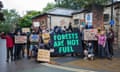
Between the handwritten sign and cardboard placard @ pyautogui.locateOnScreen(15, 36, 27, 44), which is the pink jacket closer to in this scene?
the handwritten sign

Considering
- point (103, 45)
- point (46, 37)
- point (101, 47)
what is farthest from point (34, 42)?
point (103, 45)

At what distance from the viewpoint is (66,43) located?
14.7 metres

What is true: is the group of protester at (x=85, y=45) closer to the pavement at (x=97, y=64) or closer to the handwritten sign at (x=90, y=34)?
the handwritten sign at (x=90, y=34)

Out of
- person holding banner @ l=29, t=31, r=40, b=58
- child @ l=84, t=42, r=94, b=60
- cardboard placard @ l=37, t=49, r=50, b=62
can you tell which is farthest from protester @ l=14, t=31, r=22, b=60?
child @ l=84, t=42, r=94, b=60

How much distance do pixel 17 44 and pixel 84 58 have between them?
4267 mm

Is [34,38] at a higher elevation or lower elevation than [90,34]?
lower

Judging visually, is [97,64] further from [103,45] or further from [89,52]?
[103,45]

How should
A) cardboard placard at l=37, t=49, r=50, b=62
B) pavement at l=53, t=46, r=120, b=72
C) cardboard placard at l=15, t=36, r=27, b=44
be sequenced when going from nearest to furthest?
pavement at l=53, t=46, r=120, b=72
cardboard placard at l=37, t=49, r=50, b=62
cardboard placard at l=15, t=36, r=27, b=44

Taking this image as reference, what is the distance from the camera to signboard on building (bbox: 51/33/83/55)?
47.9ft

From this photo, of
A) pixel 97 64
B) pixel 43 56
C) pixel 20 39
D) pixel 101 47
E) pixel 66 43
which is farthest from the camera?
pixel 66 43

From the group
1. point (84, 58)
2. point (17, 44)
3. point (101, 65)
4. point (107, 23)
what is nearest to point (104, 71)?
point (101, 65)

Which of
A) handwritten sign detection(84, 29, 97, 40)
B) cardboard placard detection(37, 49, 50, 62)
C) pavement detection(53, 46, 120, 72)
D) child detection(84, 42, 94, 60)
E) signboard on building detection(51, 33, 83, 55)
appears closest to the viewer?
pavement detection(53, 46, 120, 72)

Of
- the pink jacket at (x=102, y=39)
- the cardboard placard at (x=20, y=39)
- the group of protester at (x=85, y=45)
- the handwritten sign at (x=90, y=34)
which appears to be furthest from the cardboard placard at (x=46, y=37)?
→ the pink jacket at (x=102, y=39)

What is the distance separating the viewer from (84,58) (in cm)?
1346
